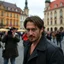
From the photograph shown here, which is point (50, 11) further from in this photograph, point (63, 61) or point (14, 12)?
point (63, 61)

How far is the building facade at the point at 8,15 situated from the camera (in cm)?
7756

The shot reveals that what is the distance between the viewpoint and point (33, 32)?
97.7 inches

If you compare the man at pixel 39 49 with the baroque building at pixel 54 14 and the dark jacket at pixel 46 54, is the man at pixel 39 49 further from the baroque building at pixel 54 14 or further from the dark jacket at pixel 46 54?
the baroque building at pixel 54 14

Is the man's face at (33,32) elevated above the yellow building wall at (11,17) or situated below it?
below

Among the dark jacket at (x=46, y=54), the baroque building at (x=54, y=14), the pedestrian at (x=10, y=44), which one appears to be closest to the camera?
the dark jacket at (x=46, y=54)

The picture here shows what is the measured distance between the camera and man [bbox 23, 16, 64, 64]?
7.58ft

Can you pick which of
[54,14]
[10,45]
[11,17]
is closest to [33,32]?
[10,45]

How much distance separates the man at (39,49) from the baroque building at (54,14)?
243 feet

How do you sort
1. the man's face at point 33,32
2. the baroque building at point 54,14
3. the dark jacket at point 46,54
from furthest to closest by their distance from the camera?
the baroque building at point 54,14, the man's face at point 33,32, the dark jacket at point 46,54

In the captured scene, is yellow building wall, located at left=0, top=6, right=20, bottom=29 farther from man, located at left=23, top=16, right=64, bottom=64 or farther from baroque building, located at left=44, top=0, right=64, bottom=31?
man, located at left=23, top=16, right=64, bottom=64

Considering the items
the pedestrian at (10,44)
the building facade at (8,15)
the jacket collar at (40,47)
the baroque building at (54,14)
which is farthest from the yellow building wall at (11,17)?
the jacket collar at (40,47)

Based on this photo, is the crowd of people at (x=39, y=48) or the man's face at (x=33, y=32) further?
the man's face at (x=33, y=32)

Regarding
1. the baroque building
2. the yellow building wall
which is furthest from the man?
the yellow building wall

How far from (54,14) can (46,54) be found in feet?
262
